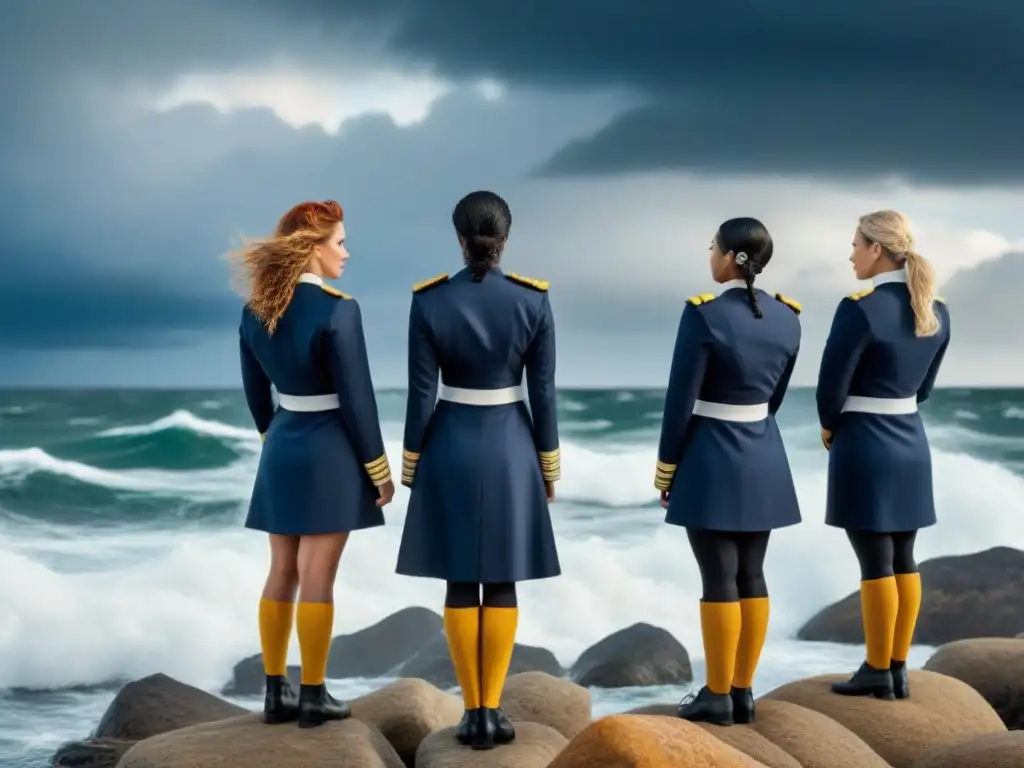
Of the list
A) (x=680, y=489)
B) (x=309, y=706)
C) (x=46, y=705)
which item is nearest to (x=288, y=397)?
(x=309, y=706)

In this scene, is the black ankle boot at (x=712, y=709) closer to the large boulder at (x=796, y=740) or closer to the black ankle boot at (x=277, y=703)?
the large boulder at (x=796, y=740)

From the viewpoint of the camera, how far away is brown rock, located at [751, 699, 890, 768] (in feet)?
19.1

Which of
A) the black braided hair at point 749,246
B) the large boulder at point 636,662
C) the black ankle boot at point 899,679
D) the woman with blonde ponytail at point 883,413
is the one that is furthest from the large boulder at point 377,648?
the black braided hair at point 749,246

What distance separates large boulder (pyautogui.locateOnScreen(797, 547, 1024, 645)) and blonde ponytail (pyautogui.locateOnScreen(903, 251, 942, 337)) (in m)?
5.79

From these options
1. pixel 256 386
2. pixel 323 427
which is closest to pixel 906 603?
pixel 323 427

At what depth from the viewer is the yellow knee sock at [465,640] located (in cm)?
543

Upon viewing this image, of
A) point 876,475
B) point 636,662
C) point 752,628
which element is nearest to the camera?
point 752,628

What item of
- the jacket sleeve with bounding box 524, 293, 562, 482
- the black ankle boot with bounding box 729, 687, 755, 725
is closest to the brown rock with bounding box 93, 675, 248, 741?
the black ankle boot with bounding box 729, 687, 755, 725

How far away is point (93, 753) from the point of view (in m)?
7.23

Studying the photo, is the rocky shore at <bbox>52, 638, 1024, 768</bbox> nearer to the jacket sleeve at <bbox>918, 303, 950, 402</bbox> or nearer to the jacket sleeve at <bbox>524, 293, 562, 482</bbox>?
the jacket sleeve at <bbox>524, 293, 562, 482</bbox>

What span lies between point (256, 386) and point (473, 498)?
1.12 metres

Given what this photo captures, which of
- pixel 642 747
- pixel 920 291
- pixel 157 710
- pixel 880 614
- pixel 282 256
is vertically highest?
pixel 282 256

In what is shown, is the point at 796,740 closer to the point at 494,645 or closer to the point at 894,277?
the point at 494,645

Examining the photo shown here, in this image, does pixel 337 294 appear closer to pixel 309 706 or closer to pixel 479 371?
pixel 479 371
